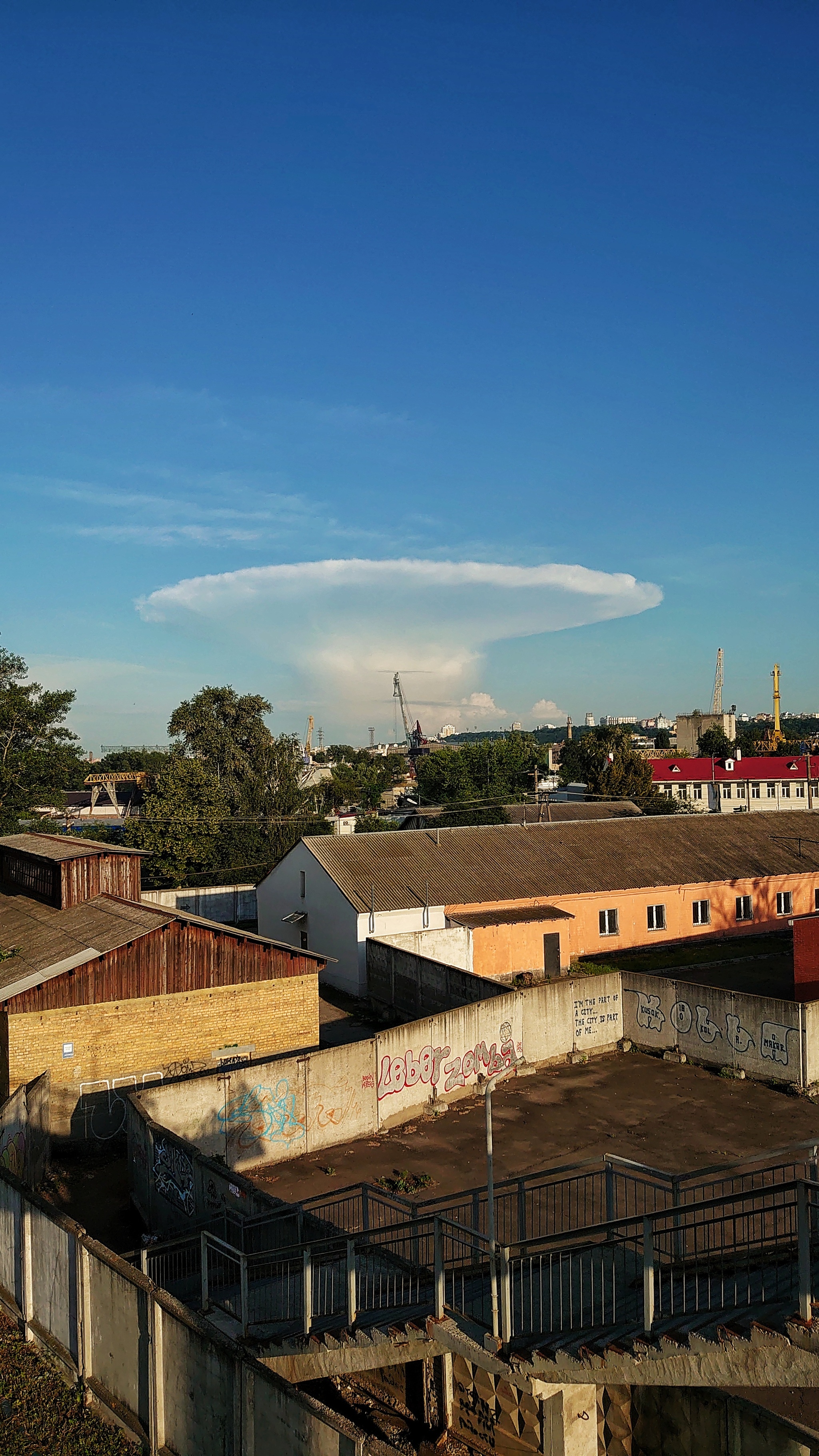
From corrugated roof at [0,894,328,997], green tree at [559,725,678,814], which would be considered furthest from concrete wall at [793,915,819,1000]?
green tree at [559,725,678,814]

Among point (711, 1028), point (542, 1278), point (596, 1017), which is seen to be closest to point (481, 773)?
point (596, 1017)

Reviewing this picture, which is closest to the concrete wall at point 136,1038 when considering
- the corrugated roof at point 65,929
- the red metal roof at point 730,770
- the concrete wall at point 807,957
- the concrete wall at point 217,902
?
the corrugated roof at point 65,929

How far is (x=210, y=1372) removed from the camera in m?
10.6

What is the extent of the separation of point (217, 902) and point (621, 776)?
137 feet

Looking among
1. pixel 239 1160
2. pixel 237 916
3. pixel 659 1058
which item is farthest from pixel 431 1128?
pixel 237 916

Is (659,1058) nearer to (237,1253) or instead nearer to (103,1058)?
(103,1058)

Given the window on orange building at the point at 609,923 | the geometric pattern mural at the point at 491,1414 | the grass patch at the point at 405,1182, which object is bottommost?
the grass patch at the point at 405,1182

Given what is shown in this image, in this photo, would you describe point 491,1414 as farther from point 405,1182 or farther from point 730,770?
point 730,770

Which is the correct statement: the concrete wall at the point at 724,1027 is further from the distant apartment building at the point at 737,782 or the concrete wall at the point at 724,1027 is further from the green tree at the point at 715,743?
the green tree at the point at 715,743

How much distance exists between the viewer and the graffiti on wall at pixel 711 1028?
24594 millimetres

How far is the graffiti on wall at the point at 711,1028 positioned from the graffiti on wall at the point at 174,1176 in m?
15.2

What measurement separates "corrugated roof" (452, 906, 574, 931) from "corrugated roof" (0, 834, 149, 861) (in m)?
12.2

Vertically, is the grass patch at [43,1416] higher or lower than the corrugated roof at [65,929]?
lower

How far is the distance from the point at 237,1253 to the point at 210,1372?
48.6 inches
